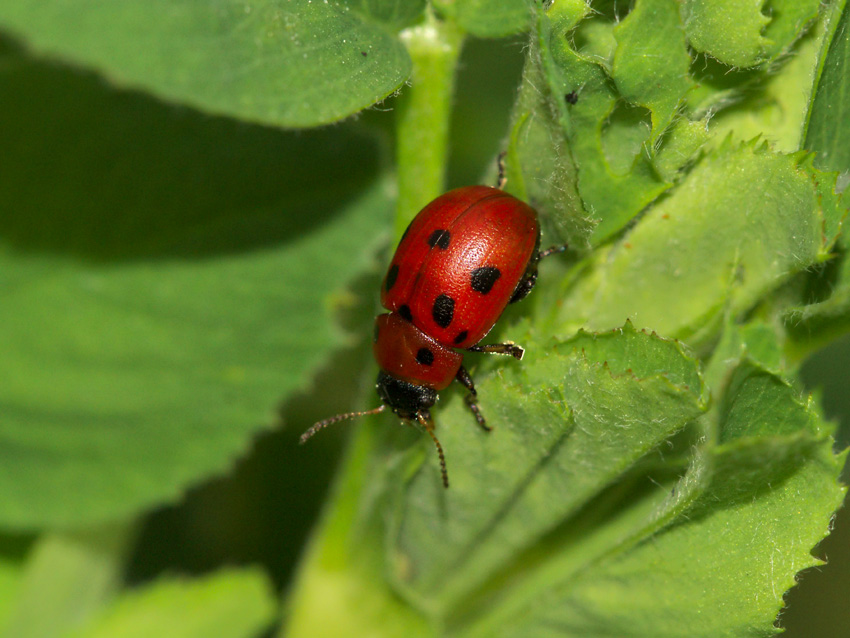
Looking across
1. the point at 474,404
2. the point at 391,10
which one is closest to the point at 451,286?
the point at 474,404

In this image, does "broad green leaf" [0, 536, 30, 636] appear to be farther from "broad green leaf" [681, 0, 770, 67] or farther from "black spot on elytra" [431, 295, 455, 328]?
"broad green leaf" [681, 0, 770, 67]

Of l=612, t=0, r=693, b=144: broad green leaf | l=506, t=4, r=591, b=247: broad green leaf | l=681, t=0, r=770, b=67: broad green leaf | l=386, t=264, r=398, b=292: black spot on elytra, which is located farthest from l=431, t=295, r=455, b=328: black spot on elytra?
l=681, t=0, r=770, b=67: broad green leaf

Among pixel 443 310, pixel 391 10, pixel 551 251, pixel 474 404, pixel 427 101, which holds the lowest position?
pixel 443 310

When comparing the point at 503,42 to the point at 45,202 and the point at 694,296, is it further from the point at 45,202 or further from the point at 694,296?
the point at 45,202

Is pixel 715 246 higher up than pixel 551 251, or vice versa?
pixel 715 246

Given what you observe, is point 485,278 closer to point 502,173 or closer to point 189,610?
point 502,173

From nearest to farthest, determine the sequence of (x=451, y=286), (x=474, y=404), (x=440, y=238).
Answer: (x=474, y=404) < (x=440, y=238) < (x=451, y=286)
